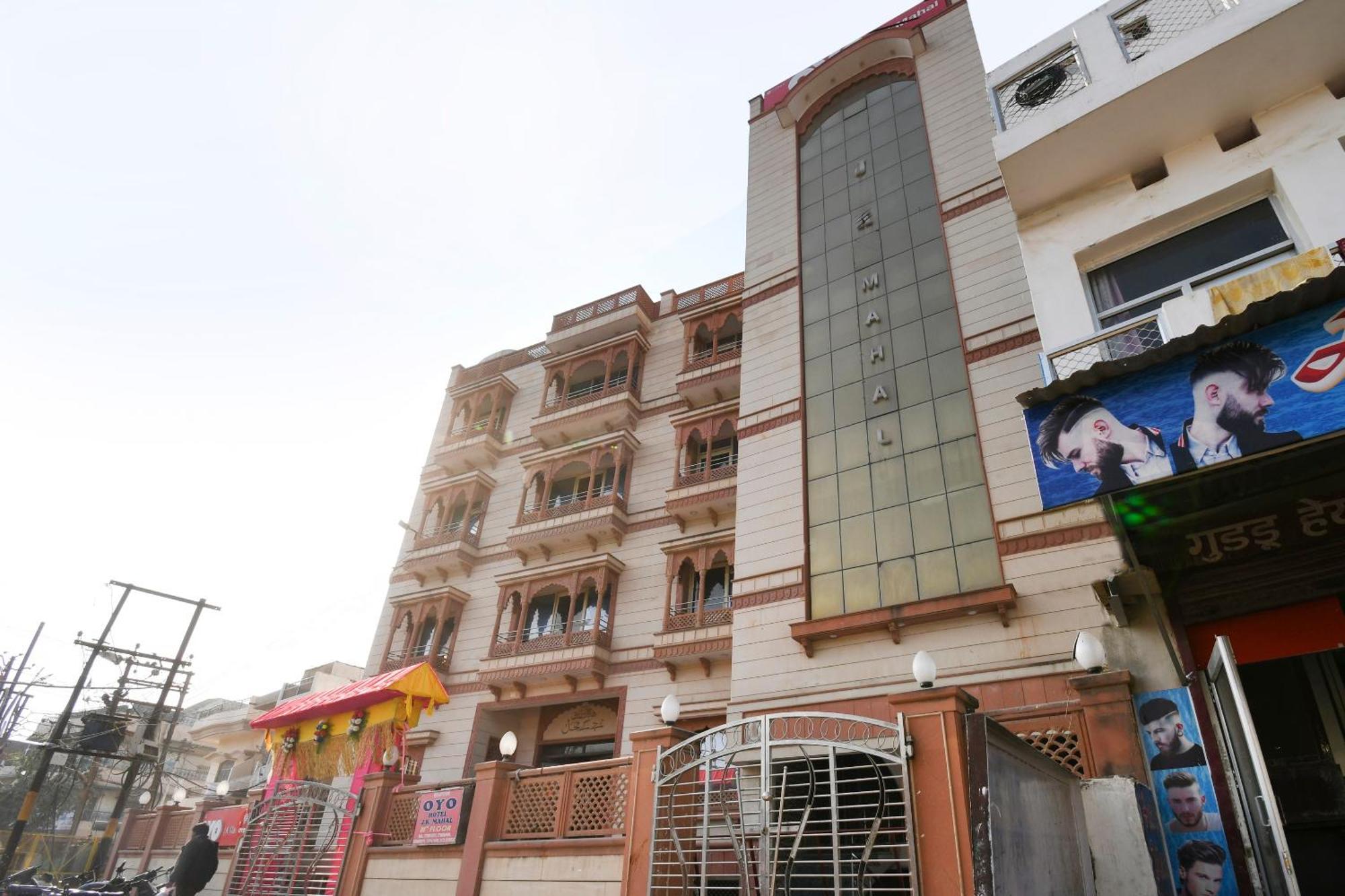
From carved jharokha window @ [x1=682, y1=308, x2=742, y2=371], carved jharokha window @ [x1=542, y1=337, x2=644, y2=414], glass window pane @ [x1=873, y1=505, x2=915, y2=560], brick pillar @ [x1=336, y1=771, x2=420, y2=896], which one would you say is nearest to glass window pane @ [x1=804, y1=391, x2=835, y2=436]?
glass window pane @ [x1=873, y1=505, x2=915, y2=560]

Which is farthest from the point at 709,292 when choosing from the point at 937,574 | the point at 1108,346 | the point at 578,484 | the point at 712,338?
the point at 1108,346

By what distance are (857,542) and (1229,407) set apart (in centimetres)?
636

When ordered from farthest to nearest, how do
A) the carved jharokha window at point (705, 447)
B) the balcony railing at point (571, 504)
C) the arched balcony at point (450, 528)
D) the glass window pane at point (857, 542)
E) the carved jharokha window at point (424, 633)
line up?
1. the arched balcony at point (450, 528)
2. the carved jharokha window at point (424, 633)
3. the balcony railing at point (571, 504)
4. the carved jharokha window at point (705, 447)
5. the glass window pane at point (857, 542)

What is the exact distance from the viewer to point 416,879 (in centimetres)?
1063

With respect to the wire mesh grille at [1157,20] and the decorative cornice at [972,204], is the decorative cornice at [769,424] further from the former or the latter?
the wire mesh grille at [1157,20]

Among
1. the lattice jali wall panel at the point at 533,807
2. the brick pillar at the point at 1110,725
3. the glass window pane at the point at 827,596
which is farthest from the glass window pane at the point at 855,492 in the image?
the lattice jali wall panel at the point at 533,807

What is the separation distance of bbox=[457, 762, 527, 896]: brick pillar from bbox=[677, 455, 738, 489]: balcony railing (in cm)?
908

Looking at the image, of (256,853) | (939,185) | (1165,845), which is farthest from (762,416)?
(256,853)

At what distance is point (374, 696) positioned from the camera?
11.6m

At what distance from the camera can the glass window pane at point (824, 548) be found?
40.1 feet

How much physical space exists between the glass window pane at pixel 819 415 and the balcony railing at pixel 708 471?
12.3 feet

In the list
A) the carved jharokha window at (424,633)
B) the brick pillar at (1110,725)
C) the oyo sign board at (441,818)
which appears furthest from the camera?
the carved jharokha window at (424,633)

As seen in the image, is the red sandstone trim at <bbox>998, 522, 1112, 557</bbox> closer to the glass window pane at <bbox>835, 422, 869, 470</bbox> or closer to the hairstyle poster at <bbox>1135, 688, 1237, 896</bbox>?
the hairstyle poster at <bbox>1135, 688, 1237, 896</bbox>

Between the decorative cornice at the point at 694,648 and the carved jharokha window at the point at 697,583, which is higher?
the carved jharokha window at the point at 697,583
